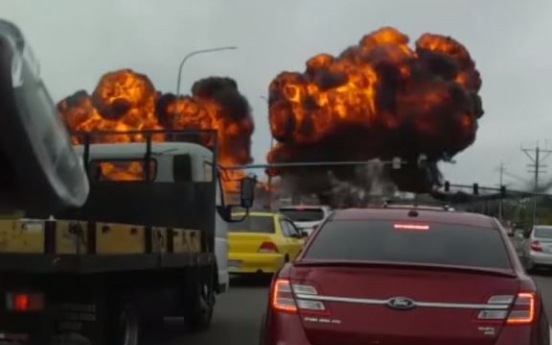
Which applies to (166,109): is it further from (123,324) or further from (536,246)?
(123,324)

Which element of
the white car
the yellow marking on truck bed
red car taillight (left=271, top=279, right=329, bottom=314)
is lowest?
the white car

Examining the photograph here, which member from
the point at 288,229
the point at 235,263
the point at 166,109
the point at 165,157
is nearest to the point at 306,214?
the point at 288,229

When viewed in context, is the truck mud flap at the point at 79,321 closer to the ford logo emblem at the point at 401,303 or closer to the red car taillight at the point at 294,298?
the red car taillight at the point at 294,298

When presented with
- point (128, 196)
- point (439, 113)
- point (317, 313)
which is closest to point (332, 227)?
point (317, 313)

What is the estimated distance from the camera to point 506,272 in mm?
5941

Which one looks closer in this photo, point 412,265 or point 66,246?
point 66,246

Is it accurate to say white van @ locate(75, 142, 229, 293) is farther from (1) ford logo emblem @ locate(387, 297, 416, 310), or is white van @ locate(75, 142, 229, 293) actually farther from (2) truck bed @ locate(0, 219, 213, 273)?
(1) ford logo emblem @ locate(387, 297, 416, 310)

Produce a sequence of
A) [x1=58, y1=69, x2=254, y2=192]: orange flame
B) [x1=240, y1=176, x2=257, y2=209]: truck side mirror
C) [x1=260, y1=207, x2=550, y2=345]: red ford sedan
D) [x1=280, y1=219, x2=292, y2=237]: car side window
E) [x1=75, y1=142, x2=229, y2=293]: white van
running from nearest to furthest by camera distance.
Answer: [x1=260, y1=207, x2=550, y2=345]: red ford sedan → [x1=75, y1=142, x2=229, y2=293]: white van → [x1=240, y1=176, x2=257, y2=209]: truck side mirror → [x1=280, y1=219, x2=292, y2=237]: car side window → [x1=58, y1=69, x2=254, y2=192]: orange flame

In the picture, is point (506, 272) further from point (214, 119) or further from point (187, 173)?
point (214, 119)

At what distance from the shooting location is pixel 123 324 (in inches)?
289

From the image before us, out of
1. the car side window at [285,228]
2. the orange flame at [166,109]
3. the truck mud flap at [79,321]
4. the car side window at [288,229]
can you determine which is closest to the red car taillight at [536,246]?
the car side window at [288,229]

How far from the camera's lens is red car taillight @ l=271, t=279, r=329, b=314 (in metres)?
5.77

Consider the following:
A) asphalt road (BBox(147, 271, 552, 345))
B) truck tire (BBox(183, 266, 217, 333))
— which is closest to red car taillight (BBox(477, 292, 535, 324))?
truck tire (BBox(183, 266, 217, 333))

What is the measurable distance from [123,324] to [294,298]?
1982mm
